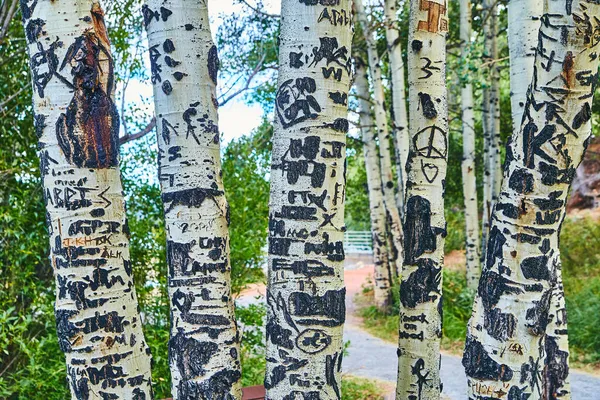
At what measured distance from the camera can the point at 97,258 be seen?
185 centimetres

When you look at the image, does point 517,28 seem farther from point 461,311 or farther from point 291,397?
point 461,311

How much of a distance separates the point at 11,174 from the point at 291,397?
398cm

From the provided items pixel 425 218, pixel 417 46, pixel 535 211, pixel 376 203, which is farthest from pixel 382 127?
pixel 535 211

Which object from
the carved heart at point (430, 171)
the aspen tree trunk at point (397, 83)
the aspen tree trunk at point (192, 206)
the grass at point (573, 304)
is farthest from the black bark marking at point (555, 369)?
the aspen tree trunk at point (397, 83)

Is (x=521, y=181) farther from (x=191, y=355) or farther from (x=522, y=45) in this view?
(x=522, y=45)

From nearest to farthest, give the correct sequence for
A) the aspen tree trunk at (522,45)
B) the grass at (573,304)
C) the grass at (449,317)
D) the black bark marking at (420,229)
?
the black bark marking at (420,229) → the aspen tree trunk at (522,45) → the grass at (573,304) → the grass at (449,317)

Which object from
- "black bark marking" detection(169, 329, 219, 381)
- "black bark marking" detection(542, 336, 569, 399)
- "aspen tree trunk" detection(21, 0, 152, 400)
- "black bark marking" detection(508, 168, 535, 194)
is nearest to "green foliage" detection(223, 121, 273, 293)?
"black bark marking" detection(542, 336, 569, 399)

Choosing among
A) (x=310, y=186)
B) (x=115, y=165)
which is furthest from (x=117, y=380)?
(x=310, y=186)

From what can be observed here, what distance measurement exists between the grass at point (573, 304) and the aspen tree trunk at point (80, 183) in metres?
6.93

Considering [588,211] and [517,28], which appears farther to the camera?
[588,211]

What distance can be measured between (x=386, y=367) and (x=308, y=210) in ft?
19.7

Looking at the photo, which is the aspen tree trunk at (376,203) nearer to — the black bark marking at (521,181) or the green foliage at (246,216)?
the green foliage at (246,216)

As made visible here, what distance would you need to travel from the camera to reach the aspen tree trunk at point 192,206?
6.68 feet

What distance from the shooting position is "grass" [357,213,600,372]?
7484 millimetres
